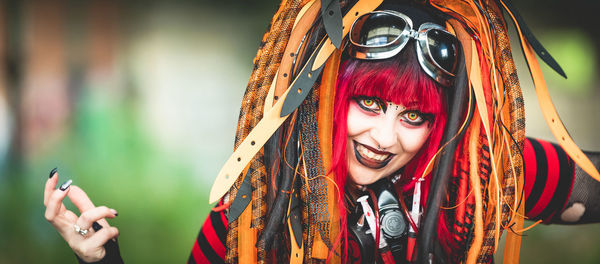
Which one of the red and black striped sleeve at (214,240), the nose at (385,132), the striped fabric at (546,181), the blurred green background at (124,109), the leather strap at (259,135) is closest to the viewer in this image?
the leather strap at (259,135)

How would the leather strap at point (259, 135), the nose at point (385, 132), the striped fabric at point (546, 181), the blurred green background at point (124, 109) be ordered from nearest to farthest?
1. the leather strap at point (259, 135)
2. the nose at point (385, 132)
3. the striped fabric at point (546, 181)
4. the blurred green background at point (124, 109)

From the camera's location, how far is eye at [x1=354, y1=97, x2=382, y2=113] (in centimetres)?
71

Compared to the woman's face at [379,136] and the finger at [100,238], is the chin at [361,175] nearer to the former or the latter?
the woman's face at [379,136]

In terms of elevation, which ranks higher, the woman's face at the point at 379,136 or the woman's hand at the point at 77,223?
the woman's face at the point at 379,136

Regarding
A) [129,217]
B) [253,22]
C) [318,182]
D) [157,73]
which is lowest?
[129,217]

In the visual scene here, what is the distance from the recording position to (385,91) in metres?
0.69

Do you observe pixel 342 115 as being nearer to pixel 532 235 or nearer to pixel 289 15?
pixel 289 15

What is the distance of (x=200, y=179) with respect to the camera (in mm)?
1125

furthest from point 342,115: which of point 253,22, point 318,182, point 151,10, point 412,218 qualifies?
point 151,10

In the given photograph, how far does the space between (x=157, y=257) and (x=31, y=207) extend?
0.36m

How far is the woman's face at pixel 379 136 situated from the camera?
709mm

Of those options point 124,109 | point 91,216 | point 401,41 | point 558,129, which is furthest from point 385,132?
point 124,109

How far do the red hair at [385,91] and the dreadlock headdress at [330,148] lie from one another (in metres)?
0.02

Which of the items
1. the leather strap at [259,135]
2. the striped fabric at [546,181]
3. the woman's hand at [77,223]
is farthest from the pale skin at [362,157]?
the striped fabric at [546,181]
